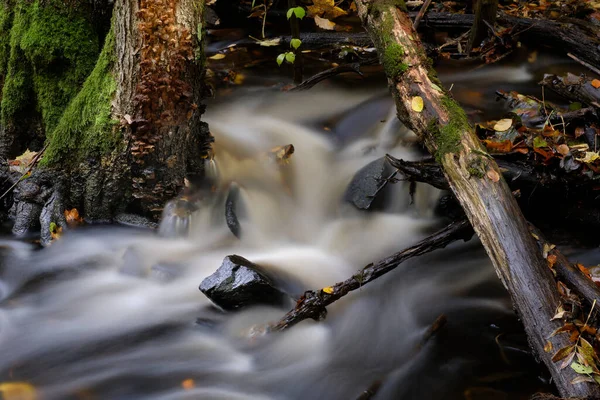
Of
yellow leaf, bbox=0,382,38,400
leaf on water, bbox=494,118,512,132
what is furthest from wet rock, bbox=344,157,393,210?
yellow leaf, bbox=0,382,38,400

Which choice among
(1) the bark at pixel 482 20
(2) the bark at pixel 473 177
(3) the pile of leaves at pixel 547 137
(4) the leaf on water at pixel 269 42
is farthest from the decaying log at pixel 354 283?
(4) the leaf on water at pixel 269 42

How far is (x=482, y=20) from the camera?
6301mm

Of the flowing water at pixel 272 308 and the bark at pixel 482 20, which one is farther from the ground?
the bark at pixel 482 20

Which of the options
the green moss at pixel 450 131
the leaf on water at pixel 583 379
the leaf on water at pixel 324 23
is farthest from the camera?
the leaf on water at pixel 324 23

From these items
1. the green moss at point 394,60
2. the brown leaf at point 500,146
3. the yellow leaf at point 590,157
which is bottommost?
the brown leaf at point 500,146

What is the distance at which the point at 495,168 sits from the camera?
3150 millimetres

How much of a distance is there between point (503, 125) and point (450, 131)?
1.56 m

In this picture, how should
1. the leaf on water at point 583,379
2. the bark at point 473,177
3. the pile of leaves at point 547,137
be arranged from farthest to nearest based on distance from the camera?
the pile of leaves at point 547,137 < the bark at point 473,177 < the leaf on water at point 583,379

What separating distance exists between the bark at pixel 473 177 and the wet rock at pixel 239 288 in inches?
54.1

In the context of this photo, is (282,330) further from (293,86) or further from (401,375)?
(293,86)

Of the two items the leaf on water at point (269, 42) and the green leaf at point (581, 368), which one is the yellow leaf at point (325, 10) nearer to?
the leaf on water at point (269, 42)

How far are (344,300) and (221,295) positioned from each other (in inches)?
33.4

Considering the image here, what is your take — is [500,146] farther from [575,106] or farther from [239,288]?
[239,288]

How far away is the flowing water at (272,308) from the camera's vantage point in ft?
11.0
